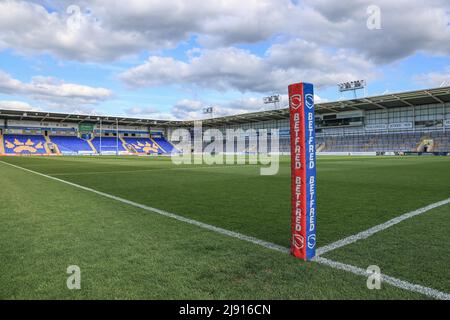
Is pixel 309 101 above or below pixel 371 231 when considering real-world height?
above

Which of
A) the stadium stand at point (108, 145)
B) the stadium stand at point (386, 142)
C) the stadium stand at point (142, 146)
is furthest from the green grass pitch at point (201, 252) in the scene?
the stadium stand at point (142, 146)

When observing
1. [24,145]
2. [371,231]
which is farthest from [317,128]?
[371,231]

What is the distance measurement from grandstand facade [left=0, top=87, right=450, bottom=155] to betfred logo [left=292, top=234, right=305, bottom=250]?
56074mm

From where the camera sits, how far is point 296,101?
138 inches

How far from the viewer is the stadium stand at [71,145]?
69812mm

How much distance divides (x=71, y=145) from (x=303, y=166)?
77.7 meters

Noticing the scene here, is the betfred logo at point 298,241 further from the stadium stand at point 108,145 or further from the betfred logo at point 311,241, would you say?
the stadium stand at point 108,145

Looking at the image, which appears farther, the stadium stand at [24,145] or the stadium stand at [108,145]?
the stadium stand at [108,145]

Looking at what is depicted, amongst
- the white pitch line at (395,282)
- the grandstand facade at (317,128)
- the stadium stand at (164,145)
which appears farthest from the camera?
the stadium stand at (164,145)

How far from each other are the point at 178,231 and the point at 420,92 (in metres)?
57.1

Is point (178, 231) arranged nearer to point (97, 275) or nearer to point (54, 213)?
point (97, 275)

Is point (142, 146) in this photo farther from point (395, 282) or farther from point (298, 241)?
point (395, 282)

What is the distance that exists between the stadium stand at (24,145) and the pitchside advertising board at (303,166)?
7443 cm
